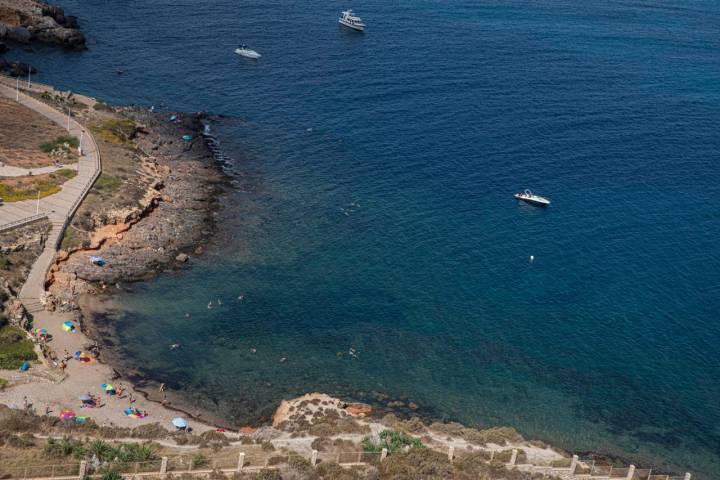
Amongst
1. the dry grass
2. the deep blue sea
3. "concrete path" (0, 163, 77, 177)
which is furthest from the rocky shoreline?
the dry grass

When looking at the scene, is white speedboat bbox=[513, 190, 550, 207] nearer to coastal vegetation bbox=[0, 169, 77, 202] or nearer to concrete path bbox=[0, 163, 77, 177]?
coastal vegetation bbox=[0, 169, 77, 202]

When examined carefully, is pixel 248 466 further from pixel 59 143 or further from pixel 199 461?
pixel 59 143

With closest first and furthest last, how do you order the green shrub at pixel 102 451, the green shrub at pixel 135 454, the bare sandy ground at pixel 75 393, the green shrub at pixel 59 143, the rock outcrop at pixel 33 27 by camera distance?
the green shrub at pixel 102 451 → the green shrub at pixel 135 454 → the bare sandy ground at pixel 75 393 → the green shrub at pixel 59 143 → the rock outcrop at pixel 33 27

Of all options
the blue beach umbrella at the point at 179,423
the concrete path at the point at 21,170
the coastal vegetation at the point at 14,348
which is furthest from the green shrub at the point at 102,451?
the concrete path at the point at 21,170

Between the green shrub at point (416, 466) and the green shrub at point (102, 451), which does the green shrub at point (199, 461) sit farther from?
the green shrub at point (416, 466)

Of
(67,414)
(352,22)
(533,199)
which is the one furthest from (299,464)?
(352,22)

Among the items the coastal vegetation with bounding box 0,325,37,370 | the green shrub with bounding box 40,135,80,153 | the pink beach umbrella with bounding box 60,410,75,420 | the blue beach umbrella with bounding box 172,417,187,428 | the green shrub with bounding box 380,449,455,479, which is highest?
the green shrub with bounding box 40,135,80,153
